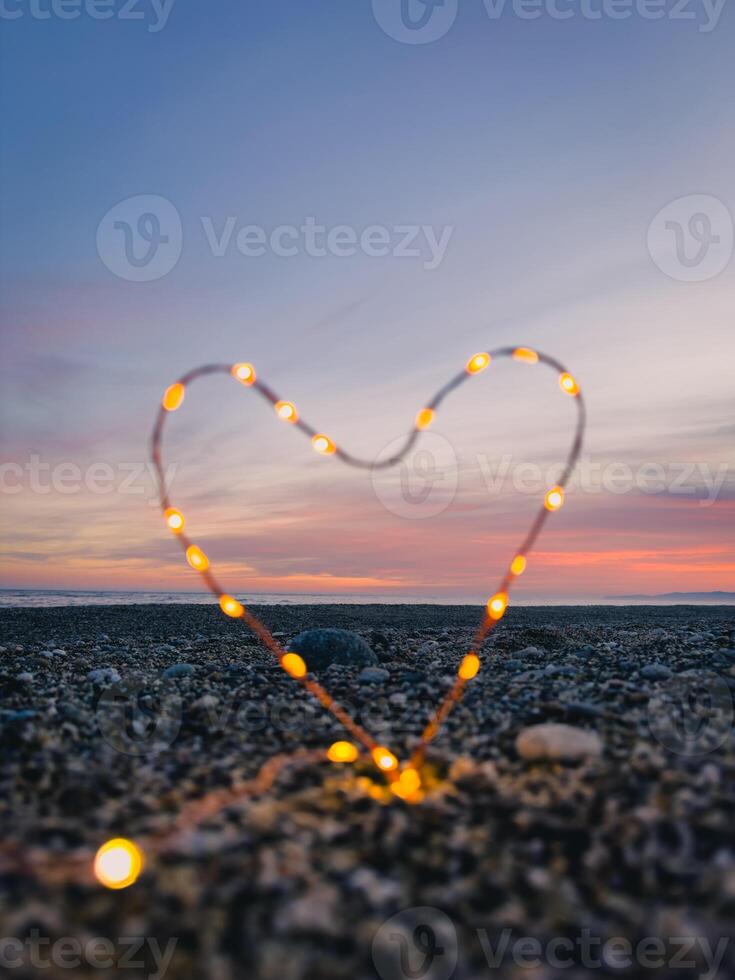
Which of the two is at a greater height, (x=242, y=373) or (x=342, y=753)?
(x=242, y=373)

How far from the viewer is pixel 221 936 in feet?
10.9

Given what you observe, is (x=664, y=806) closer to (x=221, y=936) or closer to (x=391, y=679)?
(x=221, y=936)

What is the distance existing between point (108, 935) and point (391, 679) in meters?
5.96

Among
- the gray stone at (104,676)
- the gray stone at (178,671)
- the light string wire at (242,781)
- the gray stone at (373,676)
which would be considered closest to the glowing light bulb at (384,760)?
the light string wire at (242,781)

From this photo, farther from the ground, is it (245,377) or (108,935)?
(245,377)

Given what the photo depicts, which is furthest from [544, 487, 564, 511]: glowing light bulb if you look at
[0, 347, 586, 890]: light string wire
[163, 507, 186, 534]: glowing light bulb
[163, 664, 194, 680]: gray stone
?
[163, 664, 194, 680]: gray stone

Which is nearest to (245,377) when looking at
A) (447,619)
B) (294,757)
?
(294,757)

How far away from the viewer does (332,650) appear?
10320 mm

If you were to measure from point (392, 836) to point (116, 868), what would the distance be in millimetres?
1668

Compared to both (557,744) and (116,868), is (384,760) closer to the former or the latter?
(557,744)

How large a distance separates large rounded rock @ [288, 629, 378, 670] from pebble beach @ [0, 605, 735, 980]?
2261 mm

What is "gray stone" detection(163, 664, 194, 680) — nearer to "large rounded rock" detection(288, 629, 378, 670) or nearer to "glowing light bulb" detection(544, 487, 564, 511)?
"large rounded rock" detection(288, 629, 378, 670)

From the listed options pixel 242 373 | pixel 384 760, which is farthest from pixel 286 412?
pixel 384 760

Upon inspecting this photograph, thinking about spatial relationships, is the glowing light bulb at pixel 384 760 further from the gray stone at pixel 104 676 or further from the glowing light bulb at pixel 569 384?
the gray stone at pixel 104 676
